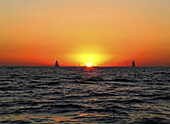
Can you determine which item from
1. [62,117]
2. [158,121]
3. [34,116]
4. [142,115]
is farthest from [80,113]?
[158,121]

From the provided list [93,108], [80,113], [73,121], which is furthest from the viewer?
[93,108]

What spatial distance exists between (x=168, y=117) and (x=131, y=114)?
8.91 feet

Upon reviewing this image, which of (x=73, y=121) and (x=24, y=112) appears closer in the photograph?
(x=73, y=121)

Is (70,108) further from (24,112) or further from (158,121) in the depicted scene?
(158,121)

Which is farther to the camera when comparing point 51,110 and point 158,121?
point 51,110

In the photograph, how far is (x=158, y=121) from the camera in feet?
48.8

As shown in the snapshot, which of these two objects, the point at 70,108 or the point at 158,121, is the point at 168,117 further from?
the point at 70,108

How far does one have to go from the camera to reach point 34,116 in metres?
16.0

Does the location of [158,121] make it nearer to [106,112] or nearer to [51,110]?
[106,112]

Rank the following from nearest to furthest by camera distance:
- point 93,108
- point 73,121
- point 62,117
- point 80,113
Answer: point 73,121, point 62,117, point 80,113, point 93,108

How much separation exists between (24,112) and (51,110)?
224 centimetres

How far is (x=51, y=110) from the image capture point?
18250 millimetres

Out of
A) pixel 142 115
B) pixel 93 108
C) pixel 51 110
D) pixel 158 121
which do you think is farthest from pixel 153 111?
pixel 51 110

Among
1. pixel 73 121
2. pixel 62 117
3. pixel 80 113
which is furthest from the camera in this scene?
pixel 80 113
